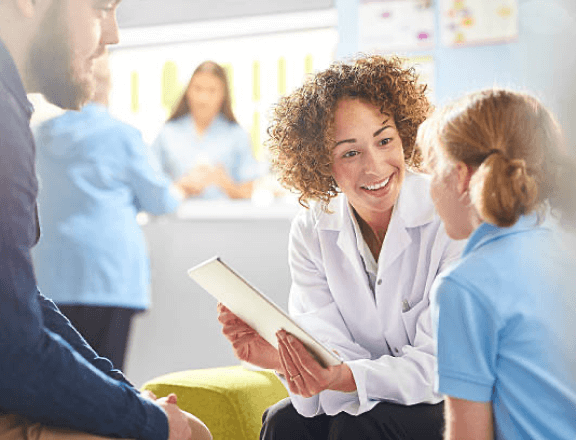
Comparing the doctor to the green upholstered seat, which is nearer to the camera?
the doctor

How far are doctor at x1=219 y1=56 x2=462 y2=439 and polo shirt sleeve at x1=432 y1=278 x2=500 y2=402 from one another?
0.32 m

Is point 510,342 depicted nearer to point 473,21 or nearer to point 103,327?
point 103,327

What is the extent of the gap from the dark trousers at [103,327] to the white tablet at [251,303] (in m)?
1.31

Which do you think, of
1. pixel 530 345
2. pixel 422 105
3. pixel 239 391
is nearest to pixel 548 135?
pixel 530 345

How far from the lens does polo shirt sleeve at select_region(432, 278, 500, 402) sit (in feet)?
2.87

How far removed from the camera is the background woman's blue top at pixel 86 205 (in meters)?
2.43

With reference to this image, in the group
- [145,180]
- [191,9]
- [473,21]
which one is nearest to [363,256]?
[145,180]

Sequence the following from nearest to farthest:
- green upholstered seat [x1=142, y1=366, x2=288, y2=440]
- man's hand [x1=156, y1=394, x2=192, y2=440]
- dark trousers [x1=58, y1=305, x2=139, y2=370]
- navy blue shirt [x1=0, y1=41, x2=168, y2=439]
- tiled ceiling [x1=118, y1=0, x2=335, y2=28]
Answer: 1. navy blue shirt [x1=0, y1=41, x2=168, y2=439]
2. man's hand [x1=156, y1=394, x2=192, y2=440]
3. green upholstered seat [x1=142, y1=366, x2=288, y2=440]
4. dark trousers [x1=58, y1=305, x2=139, y2=370]
5. tiled ceiling [x1=118, y1=0, x2=335, y2=28]

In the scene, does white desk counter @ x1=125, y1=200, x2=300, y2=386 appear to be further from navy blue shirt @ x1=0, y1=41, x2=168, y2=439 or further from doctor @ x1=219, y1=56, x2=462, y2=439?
navy blue shirt @ x1=0, y1=41, x2=168, y2=439

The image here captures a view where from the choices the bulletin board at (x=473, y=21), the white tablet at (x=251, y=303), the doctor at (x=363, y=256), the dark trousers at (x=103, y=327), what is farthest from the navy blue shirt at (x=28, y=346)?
the bulletin board at (x=473, y=21)

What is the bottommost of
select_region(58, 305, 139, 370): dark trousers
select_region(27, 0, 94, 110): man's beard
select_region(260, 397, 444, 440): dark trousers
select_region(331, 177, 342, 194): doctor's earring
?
select_region(58, 305, 139, 370): dark trousers

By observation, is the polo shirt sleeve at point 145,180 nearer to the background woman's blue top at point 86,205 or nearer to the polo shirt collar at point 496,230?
the background woman's blue top at point 86,205

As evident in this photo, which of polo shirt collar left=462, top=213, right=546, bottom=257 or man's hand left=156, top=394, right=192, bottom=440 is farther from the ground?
polo shirt collar left=462, top=213, right=546, bottom=257

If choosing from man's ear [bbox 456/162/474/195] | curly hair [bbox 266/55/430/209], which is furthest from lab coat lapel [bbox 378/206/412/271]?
man's ear [bbox 456/162/474/195]
